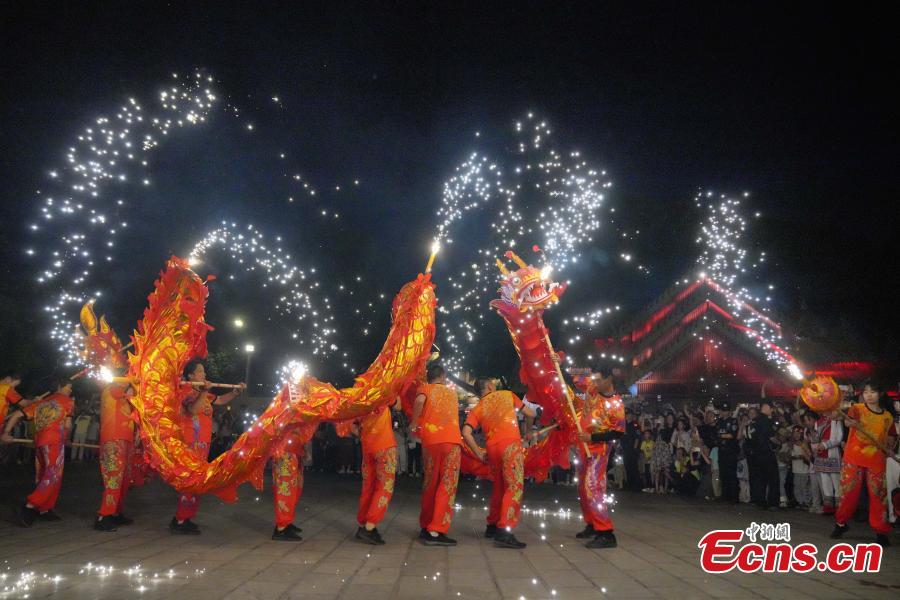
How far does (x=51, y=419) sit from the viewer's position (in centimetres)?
659

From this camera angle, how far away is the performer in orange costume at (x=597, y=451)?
18.1 ft

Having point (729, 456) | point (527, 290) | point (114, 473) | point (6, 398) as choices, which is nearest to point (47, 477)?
point (114, 473)

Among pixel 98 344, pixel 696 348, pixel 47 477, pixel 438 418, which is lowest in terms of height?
pixel 47 477

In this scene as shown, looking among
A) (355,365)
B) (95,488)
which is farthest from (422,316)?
(355,365)

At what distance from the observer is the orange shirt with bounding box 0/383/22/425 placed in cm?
703

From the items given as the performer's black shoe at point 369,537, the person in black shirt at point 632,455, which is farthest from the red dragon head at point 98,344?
the person in black shirt at point 632,455

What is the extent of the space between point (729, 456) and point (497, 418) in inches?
228

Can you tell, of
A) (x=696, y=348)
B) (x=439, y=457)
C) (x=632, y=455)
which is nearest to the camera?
(x=439, y=457)

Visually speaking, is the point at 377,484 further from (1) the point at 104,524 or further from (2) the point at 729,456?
(2) the point at 729,456

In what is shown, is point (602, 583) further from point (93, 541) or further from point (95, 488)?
point (95, 488)

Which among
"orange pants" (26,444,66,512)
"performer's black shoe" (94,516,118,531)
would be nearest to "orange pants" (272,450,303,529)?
"performer's black shoe" (94,516,118,531)

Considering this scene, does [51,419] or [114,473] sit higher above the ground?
[51,419]

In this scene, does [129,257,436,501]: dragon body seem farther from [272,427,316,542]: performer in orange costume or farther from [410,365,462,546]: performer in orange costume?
[410,365,462,546]: performer in orange costume

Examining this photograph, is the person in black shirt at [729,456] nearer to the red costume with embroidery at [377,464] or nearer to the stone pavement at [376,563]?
the stone pavement at [376,563]
